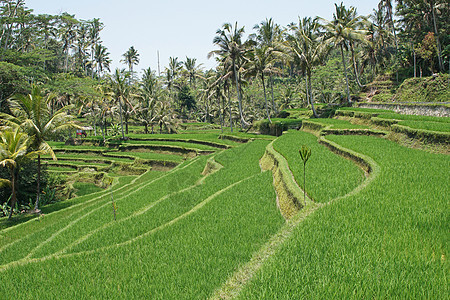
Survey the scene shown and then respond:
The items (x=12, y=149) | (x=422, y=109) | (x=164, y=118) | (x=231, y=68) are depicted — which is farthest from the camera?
(x=164, y=118)

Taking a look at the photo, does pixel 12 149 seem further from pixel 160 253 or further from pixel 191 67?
pixel 191 67

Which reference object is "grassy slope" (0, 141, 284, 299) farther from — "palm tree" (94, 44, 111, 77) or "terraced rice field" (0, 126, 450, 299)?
"palm tree" (94, 44, 111, 77)

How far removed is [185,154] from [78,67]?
42010 mm

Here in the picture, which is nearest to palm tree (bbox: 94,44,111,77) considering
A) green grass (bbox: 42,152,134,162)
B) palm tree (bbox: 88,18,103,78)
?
palm tree (bbox: 88,18,103,78)

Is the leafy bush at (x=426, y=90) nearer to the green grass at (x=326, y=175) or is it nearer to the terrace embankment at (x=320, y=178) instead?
the terrace embankment at (x=320, y=178)

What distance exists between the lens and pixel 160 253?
5.38m

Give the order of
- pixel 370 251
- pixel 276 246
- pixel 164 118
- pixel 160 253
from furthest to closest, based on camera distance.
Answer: pixel 164 118 → pixel 160 253 → pixel 276 246 → pixel 370 251

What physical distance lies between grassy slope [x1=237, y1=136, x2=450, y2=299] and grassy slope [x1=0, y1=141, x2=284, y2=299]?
1350 mm

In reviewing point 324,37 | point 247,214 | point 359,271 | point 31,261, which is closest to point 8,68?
point 31,261

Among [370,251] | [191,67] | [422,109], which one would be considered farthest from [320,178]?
[191,67]

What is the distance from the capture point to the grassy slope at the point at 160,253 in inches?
175

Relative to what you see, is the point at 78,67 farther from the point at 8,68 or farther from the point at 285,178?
the point at 285,178

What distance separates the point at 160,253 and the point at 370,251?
358cm

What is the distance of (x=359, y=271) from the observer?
320 cm
